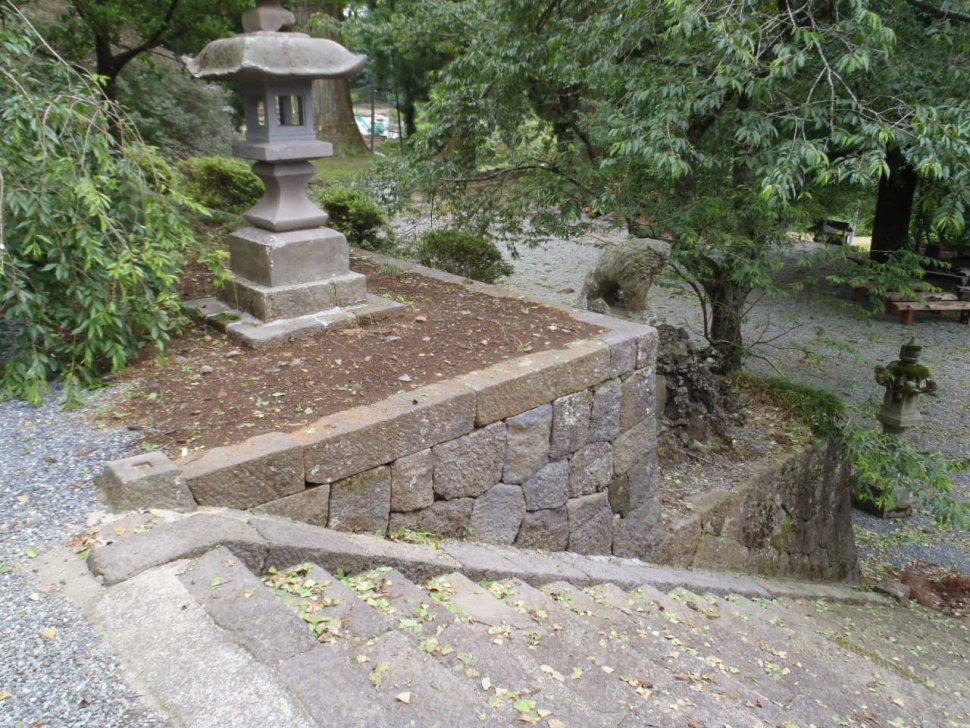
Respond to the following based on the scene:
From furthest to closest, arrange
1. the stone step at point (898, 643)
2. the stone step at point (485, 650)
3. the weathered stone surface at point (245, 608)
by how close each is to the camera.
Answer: the stone step at point (898, 643)
the stone step at point (485, 650)
the weathered stone surface at point (245, 608)

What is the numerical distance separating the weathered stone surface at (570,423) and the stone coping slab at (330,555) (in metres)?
0.56

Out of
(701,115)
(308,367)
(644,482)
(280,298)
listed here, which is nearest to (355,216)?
(280,298)

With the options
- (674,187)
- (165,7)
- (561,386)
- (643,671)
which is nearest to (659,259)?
(674,187)

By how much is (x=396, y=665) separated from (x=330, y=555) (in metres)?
0.72

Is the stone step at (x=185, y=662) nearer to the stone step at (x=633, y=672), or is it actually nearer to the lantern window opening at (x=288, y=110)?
the stone step at (x=633, y=672)

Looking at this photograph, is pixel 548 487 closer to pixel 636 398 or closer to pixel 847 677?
pixel 636 398

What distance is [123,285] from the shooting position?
A: 3.54m

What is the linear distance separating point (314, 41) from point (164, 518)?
2922 millimetres

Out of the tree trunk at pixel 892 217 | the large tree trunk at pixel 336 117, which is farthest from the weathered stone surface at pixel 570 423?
the large tree trunk at pixel 336 117

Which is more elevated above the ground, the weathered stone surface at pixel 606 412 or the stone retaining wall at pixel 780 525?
the weathered stone surface at pixel 606 412

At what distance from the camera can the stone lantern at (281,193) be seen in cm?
424

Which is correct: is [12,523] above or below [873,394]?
above

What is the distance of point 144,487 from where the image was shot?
271 cm

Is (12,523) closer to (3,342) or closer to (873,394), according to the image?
(3,342)
